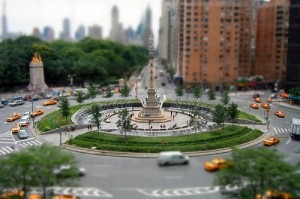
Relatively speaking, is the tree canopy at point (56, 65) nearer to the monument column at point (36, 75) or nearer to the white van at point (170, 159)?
A: the monument column at point (36, 75)

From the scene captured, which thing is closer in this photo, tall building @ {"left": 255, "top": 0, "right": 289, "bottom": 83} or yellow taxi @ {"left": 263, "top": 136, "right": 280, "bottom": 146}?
yellow taxi @ {"left": 263, "top": 136, "right": 280, "bottom": 146}

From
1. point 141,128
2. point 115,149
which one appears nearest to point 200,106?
point 141,128

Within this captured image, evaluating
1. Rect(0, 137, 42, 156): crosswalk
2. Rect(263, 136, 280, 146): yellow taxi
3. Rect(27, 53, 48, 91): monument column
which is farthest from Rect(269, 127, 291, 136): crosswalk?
Rect(27, 53, 48, 91): monument column

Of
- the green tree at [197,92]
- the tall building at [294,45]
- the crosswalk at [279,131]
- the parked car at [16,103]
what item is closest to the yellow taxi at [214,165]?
the crosswalk at [279,131]

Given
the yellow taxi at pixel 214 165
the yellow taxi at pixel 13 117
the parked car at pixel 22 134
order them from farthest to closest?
1. the yellow taxi at pixel 13 117
2. the parked car at pixel 22 134
3. the yellow taxi at pixel 214 165

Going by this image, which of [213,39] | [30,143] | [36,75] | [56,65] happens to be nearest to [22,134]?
[30,143]

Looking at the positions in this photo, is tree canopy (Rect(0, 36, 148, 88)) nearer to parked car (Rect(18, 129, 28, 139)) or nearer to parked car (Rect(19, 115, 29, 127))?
parked car (Rect(19, 115, 29, 127))

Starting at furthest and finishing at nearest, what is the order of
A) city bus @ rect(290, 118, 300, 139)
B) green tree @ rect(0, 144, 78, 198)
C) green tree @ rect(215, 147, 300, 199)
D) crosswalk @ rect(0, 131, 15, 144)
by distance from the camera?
city bus @ rect(290, 118, 300, 139), crosswalk @ rect(0, 131, 15, 144), green tree @ rect(0, 144, 78, 198), green tree @ rect(215, 147, 300, 199)
